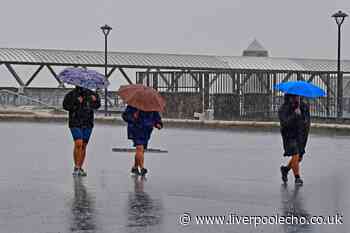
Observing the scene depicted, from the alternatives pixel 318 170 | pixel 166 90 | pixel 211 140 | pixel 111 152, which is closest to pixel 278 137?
pixel 211 140

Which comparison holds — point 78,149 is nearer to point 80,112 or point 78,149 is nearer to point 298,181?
point 80,112

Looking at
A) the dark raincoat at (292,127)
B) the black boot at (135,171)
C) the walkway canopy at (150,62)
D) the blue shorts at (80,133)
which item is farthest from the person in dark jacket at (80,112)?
A: the walkway canopy at (150,62)

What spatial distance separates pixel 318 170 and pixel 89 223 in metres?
7.22

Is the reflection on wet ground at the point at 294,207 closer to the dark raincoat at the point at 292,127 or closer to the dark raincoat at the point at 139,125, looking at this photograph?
the dark raincoat at the point at 292,127

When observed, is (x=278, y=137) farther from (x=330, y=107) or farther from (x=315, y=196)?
(x=315, y=196)

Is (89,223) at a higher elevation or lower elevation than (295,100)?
lower

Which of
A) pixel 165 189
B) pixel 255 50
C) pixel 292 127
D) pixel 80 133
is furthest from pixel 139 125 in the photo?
pixel 255 50

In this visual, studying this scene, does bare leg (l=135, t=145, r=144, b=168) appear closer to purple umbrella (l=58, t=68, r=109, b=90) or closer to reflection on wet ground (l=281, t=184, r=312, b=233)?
purple umbrella (l=58, t=68, r=109, b=90)

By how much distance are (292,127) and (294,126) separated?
32mm

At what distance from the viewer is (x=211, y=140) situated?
2434 centimetres

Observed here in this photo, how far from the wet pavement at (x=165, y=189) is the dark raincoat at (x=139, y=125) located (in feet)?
1.98

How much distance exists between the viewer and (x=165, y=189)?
12672mm

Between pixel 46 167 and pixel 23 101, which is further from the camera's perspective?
pixel 23 101

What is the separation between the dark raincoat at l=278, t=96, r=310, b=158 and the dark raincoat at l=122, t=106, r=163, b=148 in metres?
2.14
